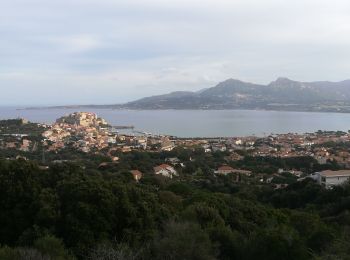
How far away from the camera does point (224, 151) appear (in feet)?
124

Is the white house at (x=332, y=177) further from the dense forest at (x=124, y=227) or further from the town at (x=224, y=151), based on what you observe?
the dense forest at (x=124, y=227)

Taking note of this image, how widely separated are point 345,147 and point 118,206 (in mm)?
36870

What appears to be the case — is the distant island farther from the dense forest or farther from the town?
the dense forest

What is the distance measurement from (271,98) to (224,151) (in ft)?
325

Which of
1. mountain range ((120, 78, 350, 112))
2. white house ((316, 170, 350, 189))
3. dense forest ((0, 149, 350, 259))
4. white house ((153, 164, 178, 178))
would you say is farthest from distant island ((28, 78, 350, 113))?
dense forest ((0, 149, 350, 259))

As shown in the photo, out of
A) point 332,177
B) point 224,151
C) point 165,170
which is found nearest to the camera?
point 332,177

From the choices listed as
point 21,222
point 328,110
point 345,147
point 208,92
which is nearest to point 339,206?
point 21,222

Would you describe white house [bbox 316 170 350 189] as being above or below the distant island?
below

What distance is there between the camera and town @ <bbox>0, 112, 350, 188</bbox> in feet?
81.9

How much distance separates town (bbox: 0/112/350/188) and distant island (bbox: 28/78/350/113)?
63.6 meters

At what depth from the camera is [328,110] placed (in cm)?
10825

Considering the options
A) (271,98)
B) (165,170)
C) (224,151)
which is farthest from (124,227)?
(271,98)

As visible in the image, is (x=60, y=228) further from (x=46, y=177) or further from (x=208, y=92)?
(x=208, y=92)

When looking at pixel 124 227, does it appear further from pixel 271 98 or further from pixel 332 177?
pixel 271 98
